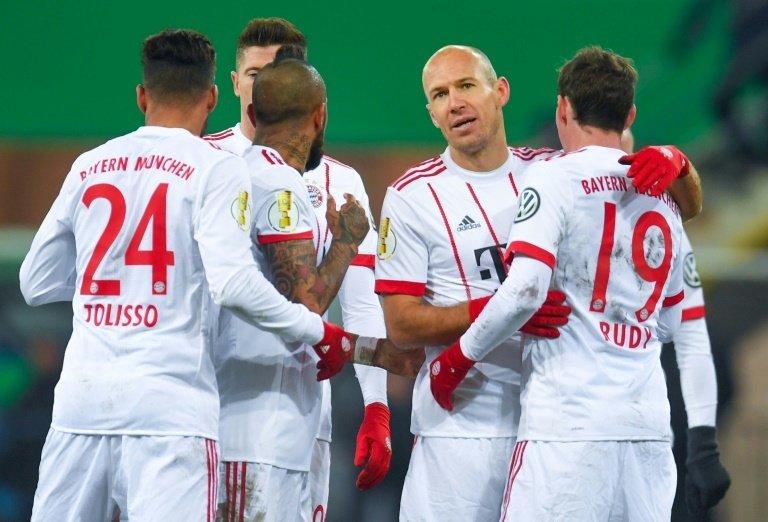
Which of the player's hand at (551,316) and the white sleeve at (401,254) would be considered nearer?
the player's hand at (551,316)

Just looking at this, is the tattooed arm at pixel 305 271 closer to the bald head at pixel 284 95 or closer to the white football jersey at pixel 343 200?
the bald head at pixel 284 95

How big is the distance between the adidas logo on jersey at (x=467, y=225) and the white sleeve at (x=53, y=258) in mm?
1188

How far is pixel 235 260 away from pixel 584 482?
3.72ft

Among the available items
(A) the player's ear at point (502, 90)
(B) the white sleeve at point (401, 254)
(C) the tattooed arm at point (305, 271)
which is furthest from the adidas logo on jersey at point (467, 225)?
(A) the player's ear at point (502, 90)

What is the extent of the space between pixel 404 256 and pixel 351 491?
4086 mm

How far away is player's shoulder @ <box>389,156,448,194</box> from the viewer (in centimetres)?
367

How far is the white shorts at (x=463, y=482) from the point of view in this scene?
3432 millimetres

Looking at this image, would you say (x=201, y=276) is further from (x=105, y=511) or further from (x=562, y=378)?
(x=562, y=378)

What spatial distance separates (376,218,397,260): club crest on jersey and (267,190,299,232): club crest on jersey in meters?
0.53

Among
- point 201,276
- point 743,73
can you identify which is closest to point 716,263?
point 743,73

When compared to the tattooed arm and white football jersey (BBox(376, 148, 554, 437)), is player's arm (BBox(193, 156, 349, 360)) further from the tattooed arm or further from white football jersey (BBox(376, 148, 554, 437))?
white football jersey (BBox(376, 148, 554, 437))

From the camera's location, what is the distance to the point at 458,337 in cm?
347

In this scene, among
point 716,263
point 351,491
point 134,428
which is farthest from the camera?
point 716,263

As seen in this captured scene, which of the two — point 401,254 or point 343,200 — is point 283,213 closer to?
point 401,254
